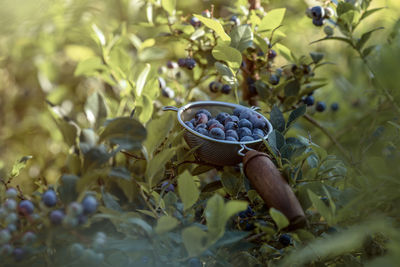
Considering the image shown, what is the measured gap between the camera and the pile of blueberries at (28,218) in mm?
388

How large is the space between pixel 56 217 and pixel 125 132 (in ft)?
0.36

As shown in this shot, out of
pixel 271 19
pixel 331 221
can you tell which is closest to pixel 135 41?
pixel 271 19

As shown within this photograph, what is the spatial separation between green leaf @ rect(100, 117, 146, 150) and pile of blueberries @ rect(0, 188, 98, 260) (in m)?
0.07

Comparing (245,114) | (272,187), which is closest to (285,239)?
(272,187)

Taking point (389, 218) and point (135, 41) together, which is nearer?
point (389, 218)

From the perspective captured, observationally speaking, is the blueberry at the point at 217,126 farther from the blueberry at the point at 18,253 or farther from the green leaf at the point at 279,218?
the blueberry at the point at 18,253

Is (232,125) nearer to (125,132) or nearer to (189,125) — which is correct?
(189,125)

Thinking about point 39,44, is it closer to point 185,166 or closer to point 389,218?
point 185,166

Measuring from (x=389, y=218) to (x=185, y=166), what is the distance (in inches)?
10.8

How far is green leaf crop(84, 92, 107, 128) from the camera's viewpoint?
18.9 inches

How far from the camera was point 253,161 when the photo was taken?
0.48 m

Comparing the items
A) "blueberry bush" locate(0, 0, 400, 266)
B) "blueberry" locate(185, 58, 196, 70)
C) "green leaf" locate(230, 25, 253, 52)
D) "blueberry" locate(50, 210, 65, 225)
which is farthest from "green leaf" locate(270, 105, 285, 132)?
"blueberry" locate(50, 210, 65, 225)

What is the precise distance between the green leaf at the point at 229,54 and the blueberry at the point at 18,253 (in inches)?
14.3

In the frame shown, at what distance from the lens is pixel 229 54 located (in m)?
0.58
